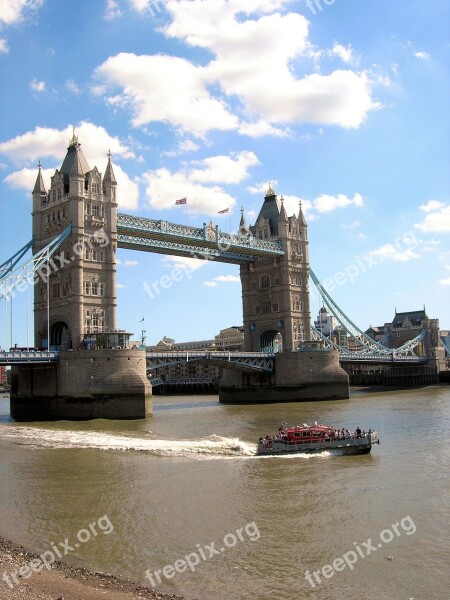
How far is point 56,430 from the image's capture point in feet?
141

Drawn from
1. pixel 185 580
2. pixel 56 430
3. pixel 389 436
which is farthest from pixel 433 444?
pixel 56 430

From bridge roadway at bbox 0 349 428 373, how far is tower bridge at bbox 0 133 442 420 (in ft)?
0.48

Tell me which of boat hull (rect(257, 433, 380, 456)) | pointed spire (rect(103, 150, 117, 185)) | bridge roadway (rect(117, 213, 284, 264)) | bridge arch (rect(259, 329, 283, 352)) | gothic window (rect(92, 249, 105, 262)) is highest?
pointed spire (rect(103, 150, 117, 185))

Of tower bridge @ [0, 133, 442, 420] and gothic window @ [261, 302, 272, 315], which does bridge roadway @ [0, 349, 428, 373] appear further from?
gothic window @ [261, 302, 272, 315]

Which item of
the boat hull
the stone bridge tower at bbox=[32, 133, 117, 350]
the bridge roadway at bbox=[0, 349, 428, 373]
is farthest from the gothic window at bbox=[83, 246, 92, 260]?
the boat hull

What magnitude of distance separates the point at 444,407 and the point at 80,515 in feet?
144

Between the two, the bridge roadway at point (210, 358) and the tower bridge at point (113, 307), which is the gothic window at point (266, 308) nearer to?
the tower bridge at point (113, 307)

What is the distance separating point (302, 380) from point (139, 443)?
3897cm

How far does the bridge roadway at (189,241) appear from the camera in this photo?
209ft

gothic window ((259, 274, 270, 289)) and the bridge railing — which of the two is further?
gothic window ((259, 274, 270, 289))

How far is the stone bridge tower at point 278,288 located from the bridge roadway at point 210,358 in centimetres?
748

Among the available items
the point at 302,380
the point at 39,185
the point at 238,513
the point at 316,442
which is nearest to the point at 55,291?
the point at 39,185

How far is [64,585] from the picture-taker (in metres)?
14.3

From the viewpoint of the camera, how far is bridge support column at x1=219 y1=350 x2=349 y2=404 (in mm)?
71000
